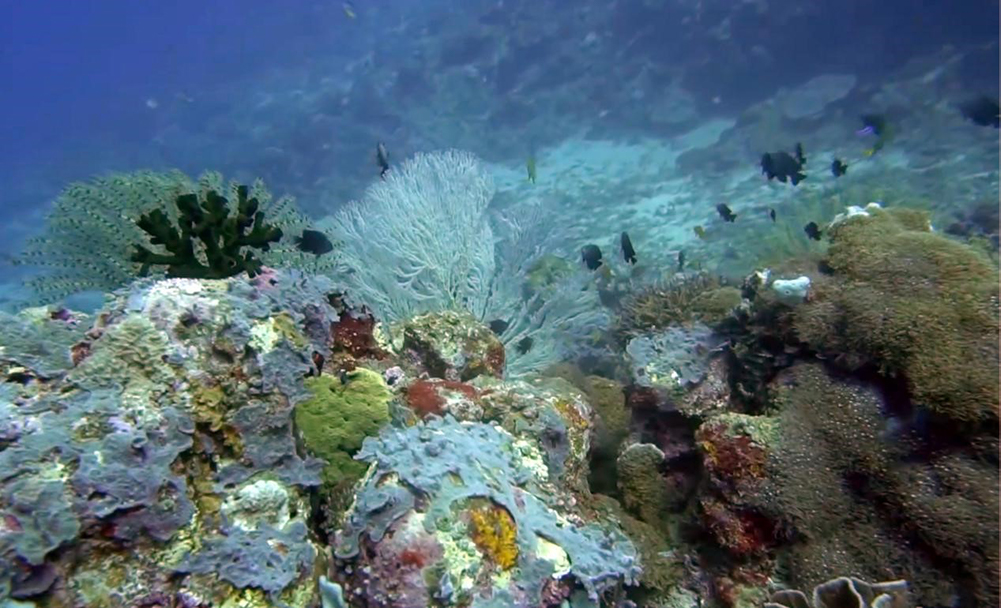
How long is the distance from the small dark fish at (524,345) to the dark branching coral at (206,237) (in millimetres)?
3133

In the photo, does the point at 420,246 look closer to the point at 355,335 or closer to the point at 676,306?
the point at 676,306

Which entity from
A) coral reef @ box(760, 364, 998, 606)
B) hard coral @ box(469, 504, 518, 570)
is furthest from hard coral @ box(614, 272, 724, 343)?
hard coral @ box(469, 504, 518, 570)

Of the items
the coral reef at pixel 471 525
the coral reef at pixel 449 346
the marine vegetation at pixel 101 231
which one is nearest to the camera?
the coral reef at pixel 471 525

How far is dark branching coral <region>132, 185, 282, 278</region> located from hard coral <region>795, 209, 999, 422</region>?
9.95 feet

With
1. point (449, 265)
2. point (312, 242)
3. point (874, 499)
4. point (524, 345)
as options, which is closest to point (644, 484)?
point (874, 499)

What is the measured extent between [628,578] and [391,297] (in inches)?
172

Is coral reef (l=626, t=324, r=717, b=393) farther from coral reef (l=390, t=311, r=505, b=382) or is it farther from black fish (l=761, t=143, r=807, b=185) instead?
black fish (l=761, t=143, r=807, b=185)

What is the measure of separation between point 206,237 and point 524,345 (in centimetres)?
347

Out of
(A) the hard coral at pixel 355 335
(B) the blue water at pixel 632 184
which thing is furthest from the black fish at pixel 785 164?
(A) the hard coral at pixel 355 335

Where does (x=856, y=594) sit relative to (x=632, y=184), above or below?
below

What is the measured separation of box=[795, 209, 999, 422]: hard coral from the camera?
107 inches

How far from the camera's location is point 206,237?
10.9 ft

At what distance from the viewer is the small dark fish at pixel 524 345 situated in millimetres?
6160

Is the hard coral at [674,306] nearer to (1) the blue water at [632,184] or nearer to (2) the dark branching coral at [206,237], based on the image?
(1) the blue water at [632,184]
